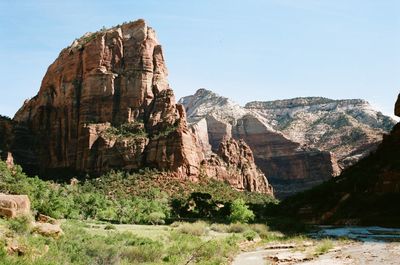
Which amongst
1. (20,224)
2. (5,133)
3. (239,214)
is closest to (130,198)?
(239,214)

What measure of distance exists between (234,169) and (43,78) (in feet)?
210

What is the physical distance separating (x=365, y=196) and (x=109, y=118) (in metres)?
84.1

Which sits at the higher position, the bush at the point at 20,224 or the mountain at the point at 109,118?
the mountain at the point at 109,118

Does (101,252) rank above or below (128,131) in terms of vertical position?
below

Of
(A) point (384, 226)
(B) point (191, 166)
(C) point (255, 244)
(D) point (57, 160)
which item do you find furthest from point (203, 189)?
(C) point (255, 244)

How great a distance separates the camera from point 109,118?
129m

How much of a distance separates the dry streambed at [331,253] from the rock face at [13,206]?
39.4 feet

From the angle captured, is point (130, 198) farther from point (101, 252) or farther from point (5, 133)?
point (101, 252)

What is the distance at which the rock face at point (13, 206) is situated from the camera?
82.0 ft

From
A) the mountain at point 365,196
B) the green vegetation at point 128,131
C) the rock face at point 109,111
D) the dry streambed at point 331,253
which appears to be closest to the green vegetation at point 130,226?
the dry streambed at point 331,253

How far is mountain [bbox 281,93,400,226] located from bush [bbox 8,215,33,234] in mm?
36588

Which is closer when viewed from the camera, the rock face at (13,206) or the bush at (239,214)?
the rock face at (13,206)

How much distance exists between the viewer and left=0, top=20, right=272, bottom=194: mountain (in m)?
117

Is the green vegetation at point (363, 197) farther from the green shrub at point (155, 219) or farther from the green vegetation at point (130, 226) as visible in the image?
Answer: the green shrub at point (155, 219)
